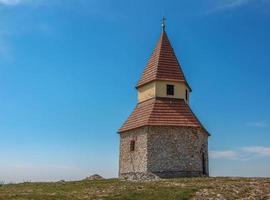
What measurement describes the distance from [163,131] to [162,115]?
150cm

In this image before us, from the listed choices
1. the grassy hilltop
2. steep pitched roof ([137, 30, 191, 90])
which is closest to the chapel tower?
steep pitched roof ([137, 30, 191, 90])

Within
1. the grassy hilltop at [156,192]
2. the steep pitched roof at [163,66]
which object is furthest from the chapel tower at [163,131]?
the grassy hilltop at [156,192]

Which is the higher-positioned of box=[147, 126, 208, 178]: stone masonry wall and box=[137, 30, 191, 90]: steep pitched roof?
box=[137, 30, 191, 90]: steep pitched roof

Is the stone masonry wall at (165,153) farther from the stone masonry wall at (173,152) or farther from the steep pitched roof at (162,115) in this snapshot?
the steep pitched roof at (162,115)

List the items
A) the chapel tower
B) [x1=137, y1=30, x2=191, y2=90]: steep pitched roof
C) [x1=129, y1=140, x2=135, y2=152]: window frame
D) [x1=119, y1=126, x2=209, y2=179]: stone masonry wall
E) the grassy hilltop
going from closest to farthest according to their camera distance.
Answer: the grassy hilltop, [x1=119, y1=126, x2=209, y2=179]: stone masonry wall, the chapel tower, [x1=129, y1=140, x2=135, y2=152]: window frame, [x1=137, y1=30, x2=191, y2=90]: steep pitched roof

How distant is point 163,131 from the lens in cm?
3228

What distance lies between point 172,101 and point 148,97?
86.2 inches

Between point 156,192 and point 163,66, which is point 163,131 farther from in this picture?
point 156,192

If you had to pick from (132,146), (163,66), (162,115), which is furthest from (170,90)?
(132,146)

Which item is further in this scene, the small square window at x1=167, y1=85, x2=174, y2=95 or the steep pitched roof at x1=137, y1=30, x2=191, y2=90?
the steep pitched roof at x1=137, y1=30, x2=191, y2=90

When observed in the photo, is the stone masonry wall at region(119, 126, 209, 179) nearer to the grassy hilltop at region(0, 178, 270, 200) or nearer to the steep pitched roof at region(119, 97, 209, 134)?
the steep pitched roof at region(119, 97, 209, 134)

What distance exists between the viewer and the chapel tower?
31.7 meters

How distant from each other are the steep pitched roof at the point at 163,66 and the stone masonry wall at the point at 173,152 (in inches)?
205

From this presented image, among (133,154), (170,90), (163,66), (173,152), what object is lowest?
(133,154)
